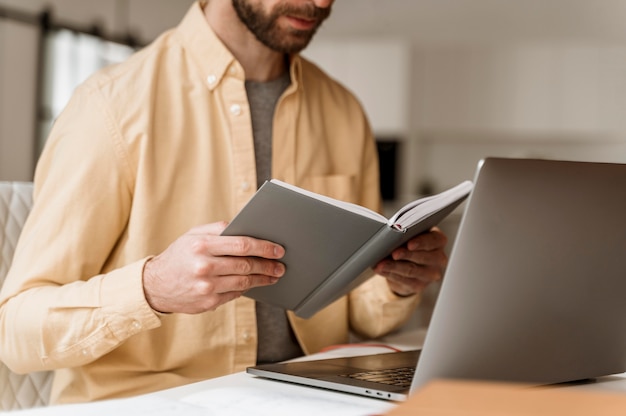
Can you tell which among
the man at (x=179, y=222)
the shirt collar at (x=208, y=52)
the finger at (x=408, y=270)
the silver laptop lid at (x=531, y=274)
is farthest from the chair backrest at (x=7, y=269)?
the silver laptop lid at (x=531, y=274)

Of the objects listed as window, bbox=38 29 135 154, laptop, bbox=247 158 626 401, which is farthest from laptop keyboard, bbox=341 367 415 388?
window, bbox=38 29 135 154

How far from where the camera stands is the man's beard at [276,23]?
1535 mm

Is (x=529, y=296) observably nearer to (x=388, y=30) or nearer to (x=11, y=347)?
(x=11, y=347)

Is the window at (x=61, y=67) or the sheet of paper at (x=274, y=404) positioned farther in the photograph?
the window at (x=61, y=67)

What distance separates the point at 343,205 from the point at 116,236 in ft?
1.73

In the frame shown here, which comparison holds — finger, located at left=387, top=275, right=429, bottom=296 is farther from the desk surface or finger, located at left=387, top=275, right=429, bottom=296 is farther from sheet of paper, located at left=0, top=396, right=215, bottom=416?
sheet of paper, located at left=0, top=396, right=215, bottom=416

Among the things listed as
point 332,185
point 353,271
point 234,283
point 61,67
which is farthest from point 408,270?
point 61,67

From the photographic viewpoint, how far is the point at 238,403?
0.88 meters

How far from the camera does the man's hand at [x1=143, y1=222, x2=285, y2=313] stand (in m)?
1.05

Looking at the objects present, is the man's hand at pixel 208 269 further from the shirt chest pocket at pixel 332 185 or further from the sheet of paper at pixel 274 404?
the shirt chest pocket at pixel 332 185

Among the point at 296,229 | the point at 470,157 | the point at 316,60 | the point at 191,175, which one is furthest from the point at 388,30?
the point at 296,229

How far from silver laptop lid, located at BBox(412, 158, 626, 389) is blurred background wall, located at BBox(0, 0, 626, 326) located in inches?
174

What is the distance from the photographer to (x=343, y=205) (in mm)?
1022

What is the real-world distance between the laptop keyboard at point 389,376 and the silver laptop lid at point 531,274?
0.14 meters
